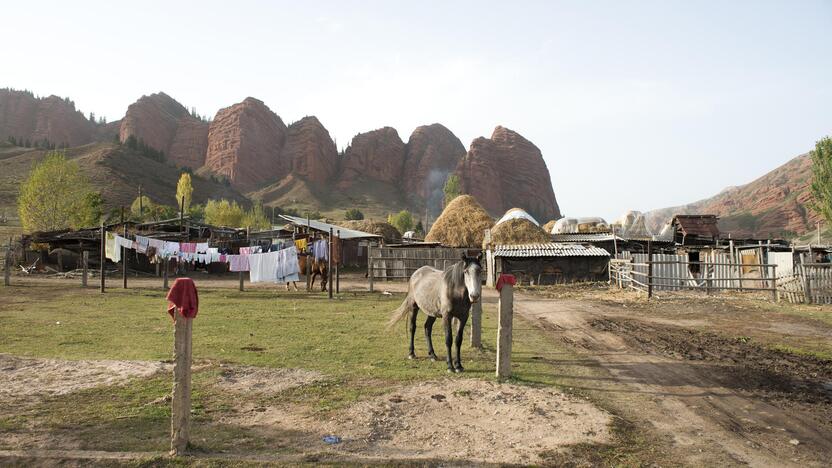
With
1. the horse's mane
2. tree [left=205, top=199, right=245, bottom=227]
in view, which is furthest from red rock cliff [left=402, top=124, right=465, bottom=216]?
the horse's mane

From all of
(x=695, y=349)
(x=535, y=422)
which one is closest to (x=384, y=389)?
(x=535, y=422)

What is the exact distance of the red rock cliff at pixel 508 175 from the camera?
144 metres

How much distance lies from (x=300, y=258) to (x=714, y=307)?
64.5 feet

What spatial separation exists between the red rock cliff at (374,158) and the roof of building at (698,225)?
108388mm

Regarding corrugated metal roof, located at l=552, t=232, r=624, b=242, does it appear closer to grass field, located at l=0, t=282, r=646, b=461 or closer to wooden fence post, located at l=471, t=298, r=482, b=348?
grass field, located at l=0, t=282, r=646, b=461

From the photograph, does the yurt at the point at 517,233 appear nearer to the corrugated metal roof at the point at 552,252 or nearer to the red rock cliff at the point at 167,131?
the corrugated metal roof at the point at 552,252

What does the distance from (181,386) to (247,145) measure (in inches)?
5890

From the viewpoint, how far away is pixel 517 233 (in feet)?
124

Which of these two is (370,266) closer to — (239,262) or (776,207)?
(239,262)

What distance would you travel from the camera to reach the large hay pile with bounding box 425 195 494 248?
41688 millimetres

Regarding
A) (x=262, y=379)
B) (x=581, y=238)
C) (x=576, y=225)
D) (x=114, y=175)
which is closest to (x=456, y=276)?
(x=262, y=379)

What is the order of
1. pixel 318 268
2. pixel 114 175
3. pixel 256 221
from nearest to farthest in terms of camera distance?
pixel 318 268, pixel 256 221, pixel 114 175

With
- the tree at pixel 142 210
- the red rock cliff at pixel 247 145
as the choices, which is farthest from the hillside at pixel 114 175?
the red rock cliff at pixel 247 145

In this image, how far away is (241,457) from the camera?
445 cm
